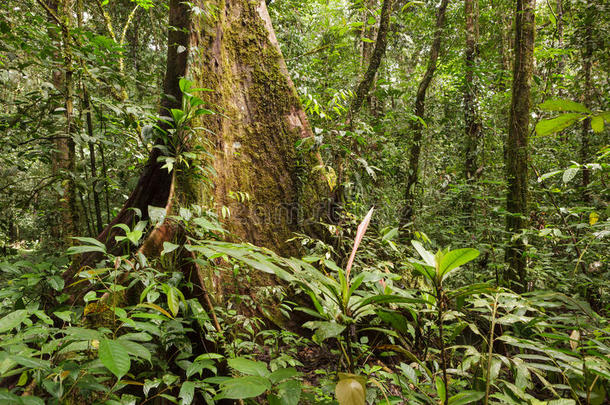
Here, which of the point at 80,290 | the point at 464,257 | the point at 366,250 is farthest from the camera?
the point at 366,250

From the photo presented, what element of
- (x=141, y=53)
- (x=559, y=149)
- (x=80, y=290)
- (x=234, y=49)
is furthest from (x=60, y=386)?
(x=559, y=149)

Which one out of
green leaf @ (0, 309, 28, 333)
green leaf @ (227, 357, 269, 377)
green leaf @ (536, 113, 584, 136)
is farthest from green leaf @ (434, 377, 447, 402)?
green leaf @ (0, 309, 28, 333)

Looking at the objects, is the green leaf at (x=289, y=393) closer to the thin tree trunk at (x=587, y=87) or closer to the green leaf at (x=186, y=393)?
the green leaf at (x=186, y=393)

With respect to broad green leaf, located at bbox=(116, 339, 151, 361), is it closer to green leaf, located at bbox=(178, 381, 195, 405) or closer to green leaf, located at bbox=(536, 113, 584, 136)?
green leaf, located at bbox=(178, 381, 195, 405)

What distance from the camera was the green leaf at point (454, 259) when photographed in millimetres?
806

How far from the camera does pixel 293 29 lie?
543cm

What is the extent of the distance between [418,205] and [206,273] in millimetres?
4544

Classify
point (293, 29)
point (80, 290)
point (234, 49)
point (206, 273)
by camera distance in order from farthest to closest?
point (293, 29) → point (234, 49) → point (206, 273) → point (80, 290)

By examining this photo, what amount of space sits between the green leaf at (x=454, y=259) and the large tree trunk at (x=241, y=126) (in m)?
1.67

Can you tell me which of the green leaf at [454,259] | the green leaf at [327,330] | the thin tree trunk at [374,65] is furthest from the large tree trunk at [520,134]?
the green leaf at [327,330]

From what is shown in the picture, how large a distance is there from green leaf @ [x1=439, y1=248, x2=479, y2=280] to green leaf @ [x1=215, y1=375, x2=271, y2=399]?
552 millimetres

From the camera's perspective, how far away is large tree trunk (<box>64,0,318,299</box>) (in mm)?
2230

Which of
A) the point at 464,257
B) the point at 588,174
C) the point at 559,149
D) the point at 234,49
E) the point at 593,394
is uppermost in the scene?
the point at 234,49

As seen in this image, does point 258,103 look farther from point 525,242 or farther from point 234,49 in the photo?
point 525,242
